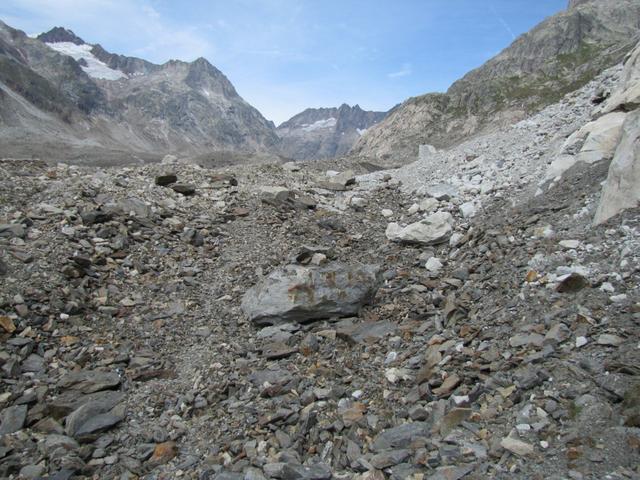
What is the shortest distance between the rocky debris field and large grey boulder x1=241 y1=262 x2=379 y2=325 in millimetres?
47

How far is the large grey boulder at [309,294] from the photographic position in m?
9.52

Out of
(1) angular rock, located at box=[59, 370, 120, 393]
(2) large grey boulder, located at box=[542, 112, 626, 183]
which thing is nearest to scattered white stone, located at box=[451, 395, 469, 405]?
(1) angular rock, located at box=[59, 370, 120, 393]

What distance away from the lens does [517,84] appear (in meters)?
121

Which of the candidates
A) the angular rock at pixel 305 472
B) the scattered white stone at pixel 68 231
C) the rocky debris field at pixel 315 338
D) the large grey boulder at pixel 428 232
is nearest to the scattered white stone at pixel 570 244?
the rocky debris field at pixel 315 338

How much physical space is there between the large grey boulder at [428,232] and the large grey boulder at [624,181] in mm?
4232

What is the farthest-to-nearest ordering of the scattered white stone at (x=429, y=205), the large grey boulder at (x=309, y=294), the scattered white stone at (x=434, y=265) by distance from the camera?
the scattered white stone at (x=429, y=205) < the scattered white stone at (x=434, y=265) < the large grey boulder at (x=309, y=294)

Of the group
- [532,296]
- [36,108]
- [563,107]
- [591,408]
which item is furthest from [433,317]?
[36,108]

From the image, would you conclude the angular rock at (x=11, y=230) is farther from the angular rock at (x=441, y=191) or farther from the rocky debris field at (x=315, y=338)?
the angular rock at (x=441, y=191)

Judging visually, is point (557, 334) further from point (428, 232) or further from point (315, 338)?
point (428, 232)

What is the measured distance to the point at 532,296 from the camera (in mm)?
7820

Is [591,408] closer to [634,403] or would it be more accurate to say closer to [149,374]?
[634,403]

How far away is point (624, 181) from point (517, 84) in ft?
424

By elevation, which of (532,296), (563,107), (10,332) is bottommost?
(532,296)

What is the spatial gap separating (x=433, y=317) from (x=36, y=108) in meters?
211
